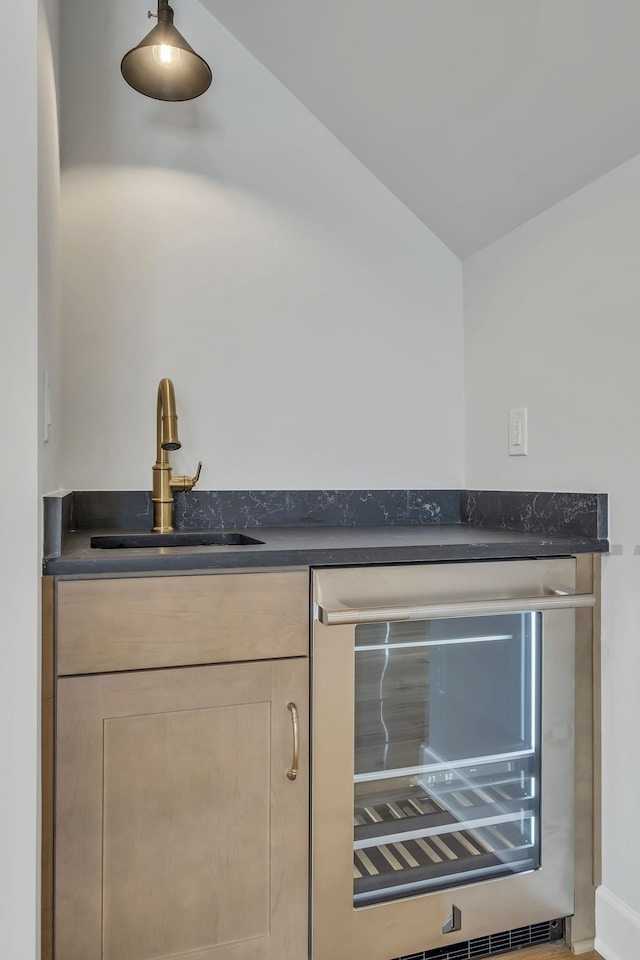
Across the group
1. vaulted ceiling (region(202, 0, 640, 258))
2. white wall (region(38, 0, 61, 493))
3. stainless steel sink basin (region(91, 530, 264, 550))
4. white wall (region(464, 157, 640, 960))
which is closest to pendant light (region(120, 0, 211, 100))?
white wall (region(38, 0, 61, 493))

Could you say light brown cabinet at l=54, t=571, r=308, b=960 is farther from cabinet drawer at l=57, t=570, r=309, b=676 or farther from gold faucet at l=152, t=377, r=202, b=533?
gold faucet at l=152, t=377, r=202, b=533

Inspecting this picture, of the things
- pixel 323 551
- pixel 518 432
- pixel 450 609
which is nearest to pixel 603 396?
pixel 518 432

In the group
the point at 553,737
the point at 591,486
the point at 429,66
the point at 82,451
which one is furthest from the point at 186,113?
the point at 553,737

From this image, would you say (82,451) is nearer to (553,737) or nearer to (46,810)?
(46,810)

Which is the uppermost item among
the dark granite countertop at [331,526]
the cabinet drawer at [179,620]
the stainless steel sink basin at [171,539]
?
the dark granite countertop at [331,526]

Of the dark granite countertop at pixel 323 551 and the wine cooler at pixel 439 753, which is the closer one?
the dark granite countertop at pixel 323 551

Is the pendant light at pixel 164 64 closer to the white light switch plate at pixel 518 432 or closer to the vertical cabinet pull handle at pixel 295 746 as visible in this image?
the white light switch plate at pixel 518 432

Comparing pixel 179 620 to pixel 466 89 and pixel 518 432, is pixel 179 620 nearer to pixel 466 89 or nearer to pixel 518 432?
pixel 518 432

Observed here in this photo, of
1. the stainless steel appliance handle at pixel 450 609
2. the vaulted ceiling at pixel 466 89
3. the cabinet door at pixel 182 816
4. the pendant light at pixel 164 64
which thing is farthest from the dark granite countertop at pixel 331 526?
the pendant light at pixel 164 64

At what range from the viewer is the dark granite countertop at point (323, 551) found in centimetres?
122

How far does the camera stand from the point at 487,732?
1508mm

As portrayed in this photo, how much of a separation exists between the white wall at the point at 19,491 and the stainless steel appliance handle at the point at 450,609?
0.55 m

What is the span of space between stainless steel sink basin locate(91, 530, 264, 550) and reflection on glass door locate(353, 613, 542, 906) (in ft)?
1.55

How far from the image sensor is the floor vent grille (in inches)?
56.9
